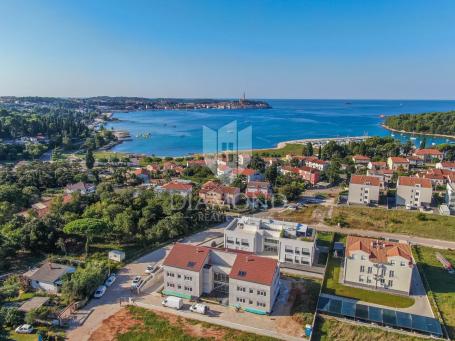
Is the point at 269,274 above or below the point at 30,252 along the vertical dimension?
above

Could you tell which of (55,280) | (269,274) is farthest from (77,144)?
(269,274)

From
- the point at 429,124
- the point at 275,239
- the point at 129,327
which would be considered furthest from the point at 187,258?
the point at 429,124

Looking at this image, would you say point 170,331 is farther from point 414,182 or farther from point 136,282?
point 414,182

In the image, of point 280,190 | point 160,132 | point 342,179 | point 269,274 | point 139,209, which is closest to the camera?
point 269,274

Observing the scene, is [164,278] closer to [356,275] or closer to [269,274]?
[269,274]

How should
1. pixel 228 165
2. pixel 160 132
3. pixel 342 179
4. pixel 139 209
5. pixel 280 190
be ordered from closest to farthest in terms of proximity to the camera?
1. pixel 139 209
2. pixel 280 190
3. pixel 342 179
4. pixel 228 165
5. pixel 160 132

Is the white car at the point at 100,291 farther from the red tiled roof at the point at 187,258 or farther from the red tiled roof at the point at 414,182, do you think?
the red tiled roof at the point at 414,182
